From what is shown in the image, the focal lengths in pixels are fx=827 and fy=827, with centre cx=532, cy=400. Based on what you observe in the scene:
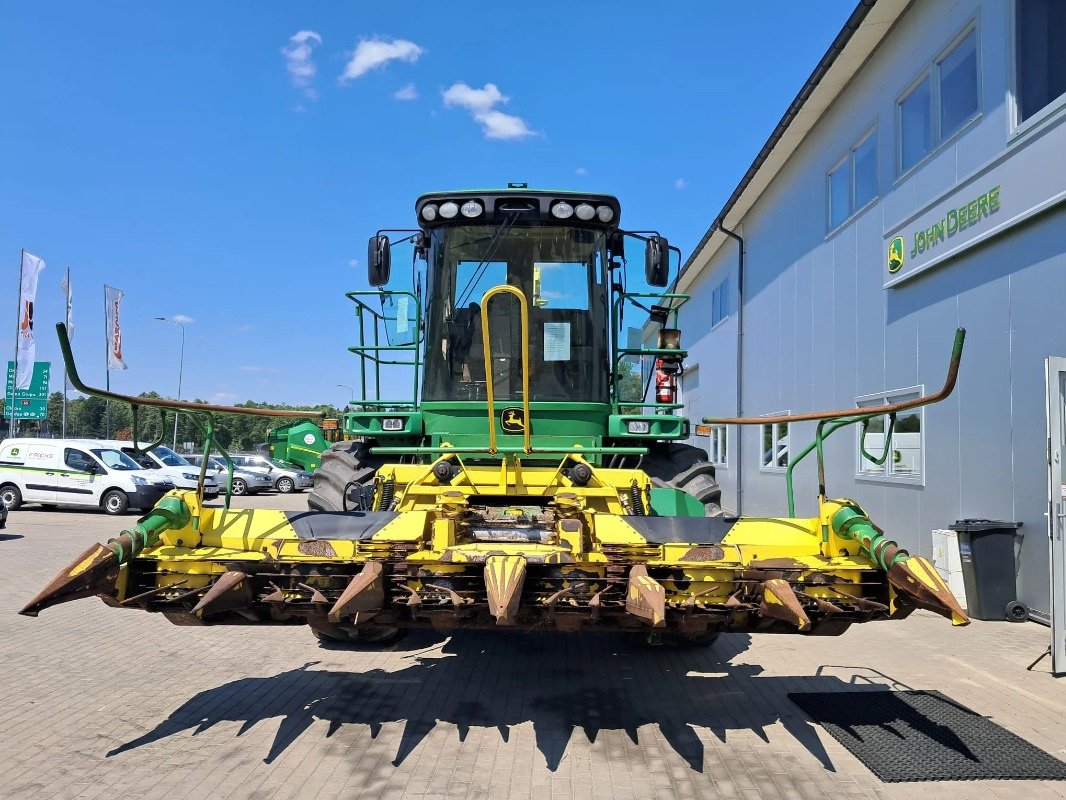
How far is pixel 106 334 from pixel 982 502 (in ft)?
92.9

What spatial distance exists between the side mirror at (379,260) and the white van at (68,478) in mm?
14932

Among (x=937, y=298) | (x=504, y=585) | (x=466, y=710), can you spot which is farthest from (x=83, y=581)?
(x=937, y=298)

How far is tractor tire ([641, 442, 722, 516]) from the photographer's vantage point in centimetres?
586

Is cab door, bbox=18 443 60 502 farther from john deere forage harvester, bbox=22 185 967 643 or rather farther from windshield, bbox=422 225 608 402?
windshield, bbox=422 225 608 402

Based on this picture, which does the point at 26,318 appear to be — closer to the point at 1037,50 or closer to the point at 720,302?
the point at 720,302

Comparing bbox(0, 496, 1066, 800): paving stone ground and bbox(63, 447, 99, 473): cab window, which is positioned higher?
bbox(63, 447, 99, 473): cab window

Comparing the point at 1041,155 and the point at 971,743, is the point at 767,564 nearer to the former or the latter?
the point at 971,743

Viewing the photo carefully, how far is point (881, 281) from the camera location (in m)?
10.5

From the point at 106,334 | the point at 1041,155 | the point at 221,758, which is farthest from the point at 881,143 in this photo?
the point at 106,334

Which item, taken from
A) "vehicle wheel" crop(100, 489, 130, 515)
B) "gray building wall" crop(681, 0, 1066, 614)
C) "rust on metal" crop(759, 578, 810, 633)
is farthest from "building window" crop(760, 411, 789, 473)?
"vehicle wheel" crop(100, 489, 130, 515)

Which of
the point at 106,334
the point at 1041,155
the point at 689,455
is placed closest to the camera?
the point at 689,455

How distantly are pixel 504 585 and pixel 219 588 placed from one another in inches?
53.6

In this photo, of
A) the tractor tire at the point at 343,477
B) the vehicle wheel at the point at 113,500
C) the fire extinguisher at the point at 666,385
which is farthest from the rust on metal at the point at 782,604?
the vehicle wheel at the point at 113,500

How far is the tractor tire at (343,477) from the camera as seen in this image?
5930 millimetres
